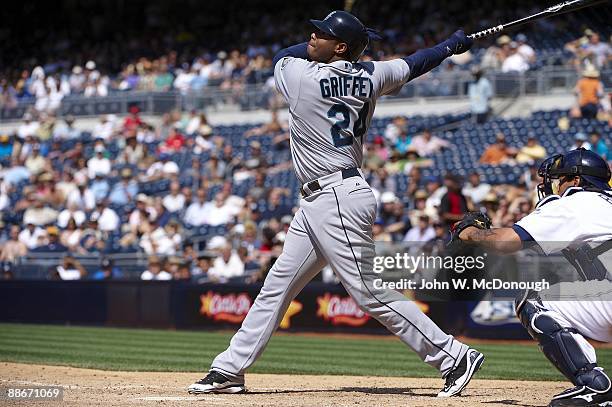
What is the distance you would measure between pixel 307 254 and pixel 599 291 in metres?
1.71

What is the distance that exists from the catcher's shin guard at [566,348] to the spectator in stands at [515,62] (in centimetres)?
1320

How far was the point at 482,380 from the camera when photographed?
759 cm

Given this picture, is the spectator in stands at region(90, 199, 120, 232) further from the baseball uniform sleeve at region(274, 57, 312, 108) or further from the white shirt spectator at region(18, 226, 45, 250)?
the baseball uniform sleeve at region(274, 57, 312, 108)

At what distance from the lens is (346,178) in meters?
5.99

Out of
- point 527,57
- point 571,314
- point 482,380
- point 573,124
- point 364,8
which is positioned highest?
point 364,8

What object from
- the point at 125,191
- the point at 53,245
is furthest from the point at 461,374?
the point at 125,191

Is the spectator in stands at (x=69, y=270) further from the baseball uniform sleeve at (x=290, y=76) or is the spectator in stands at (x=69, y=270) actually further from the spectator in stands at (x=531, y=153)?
the baseball uniform sleeve at (x=290, y=76)

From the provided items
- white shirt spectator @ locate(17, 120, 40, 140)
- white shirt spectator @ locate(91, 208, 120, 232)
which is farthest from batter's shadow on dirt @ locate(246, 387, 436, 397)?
white shirt spectator @ locate(17, 120, 40, 140)

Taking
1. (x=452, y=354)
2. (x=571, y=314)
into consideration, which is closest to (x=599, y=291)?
(x=571, y=314)

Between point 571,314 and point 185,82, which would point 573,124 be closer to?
point 185,82

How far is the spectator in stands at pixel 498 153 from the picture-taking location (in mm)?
15805

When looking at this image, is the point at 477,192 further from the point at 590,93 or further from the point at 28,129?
the point at 28,129

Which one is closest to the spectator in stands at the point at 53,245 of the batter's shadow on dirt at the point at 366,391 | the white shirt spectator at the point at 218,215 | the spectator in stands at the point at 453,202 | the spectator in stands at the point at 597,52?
the white shirt spectator at the point at 218,215

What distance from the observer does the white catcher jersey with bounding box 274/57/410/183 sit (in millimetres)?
5953
